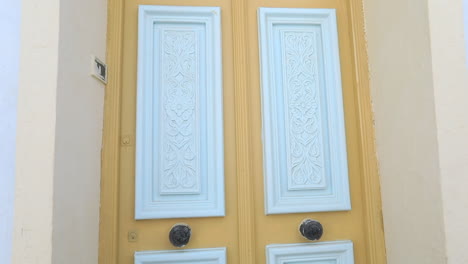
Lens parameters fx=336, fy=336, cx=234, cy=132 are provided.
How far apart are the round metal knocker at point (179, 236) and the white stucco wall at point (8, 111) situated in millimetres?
627

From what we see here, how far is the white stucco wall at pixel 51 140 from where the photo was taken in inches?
44.9

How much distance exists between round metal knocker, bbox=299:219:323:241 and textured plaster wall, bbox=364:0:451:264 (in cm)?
32

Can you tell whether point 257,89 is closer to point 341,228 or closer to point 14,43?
point 341,228

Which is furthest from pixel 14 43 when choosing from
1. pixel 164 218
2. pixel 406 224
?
pixel 406 224

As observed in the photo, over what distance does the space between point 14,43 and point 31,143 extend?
40 centimetres

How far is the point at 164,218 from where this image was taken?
158 centimetres

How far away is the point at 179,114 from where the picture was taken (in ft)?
5.39

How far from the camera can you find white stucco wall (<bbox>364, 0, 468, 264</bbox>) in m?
1.26

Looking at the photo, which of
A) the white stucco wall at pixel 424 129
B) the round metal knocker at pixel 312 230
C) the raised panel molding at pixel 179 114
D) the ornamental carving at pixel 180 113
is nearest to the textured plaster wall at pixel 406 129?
the white stucco wall at pixel 424 129

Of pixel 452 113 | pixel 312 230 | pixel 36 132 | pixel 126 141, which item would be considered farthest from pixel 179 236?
pixel 452 113

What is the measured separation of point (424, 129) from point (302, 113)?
554 millimetres

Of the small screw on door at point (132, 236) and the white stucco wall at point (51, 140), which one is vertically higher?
the white stucco wall at point (51, 140)

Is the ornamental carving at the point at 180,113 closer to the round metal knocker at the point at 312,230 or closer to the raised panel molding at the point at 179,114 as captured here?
the raised panel molding at the point at 179,114

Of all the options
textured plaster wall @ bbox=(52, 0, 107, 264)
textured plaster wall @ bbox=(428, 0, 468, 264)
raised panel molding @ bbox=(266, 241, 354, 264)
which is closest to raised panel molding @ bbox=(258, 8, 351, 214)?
raised panel molding @ bbox=(266, 241, 354, 264)
